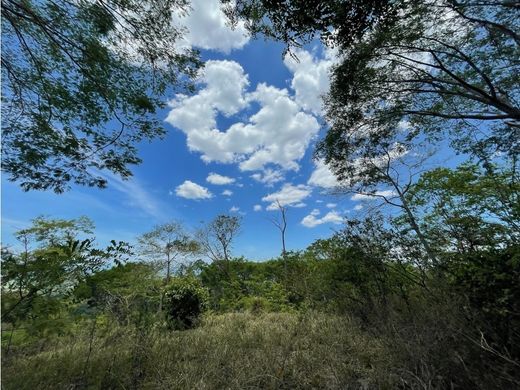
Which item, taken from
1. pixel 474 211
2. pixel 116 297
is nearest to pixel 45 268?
pixel 116 297

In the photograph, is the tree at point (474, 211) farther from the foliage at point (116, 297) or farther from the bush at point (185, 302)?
the bush at point (185, 302)

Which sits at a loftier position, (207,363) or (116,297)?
(116,297)

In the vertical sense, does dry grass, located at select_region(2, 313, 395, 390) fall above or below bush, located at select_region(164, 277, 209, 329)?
below

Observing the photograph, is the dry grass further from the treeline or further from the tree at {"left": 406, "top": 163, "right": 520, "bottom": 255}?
the tree at {"left": 406, "top": 163, "right": 520, "bottom": 255}

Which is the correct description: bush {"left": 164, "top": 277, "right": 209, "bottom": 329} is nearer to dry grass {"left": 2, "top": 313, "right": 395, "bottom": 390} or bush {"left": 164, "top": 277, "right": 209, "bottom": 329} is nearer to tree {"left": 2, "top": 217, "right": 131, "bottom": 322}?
dry grass {"left": 2, "top": 313, "right": 395, "bottom": 390}

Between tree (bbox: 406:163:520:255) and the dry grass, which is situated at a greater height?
tree (bbox: 406:163:520:255)

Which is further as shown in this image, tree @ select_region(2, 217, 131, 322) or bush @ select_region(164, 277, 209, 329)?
bush @ select_region(164, 277, 209, 329)

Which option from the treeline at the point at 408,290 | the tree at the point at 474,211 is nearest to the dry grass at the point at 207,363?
the treeline at the point at 408,290

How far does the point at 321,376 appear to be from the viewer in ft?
9.83

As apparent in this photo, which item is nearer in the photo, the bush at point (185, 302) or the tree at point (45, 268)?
the tree at point (45, 268)

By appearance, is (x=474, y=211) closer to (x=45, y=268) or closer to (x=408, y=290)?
(x=408, y=290)

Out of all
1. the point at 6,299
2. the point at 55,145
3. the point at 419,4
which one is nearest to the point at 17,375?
the point at 6,299

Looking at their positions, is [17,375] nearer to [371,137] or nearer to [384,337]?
[384,337]

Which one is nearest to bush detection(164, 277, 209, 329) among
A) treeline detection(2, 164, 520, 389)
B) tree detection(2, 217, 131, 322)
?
treeline detection(2, 164, 520, 389)
